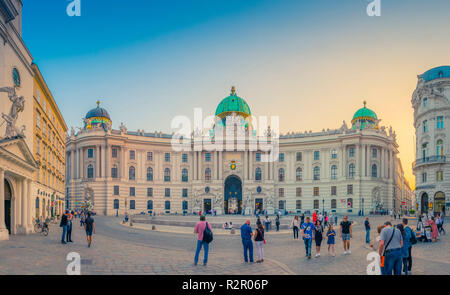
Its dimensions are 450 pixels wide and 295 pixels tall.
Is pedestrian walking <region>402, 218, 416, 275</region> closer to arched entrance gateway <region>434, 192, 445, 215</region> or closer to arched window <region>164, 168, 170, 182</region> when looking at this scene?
arched entrance gateway <region>434, 192, 445, 215</region>

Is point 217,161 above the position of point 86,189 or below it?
above

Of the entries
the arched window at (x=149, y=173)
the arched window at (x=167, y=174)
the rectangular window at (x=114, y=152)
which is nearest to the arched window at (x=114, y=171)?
the rectangular window at (x=114, y=152)

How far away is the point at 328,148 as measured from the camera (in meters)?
75.9

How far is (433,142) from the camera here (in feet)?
172

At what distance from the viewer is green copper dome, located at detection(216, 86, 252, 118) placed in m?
87.8

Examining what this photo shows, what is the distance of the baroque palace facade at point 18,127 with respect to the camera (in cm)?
2139

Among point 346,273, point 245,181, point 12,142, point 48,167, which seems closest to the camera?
point 346,273

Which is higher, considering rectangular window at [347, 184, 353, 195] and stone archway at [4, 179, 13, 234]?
stone archway at [4, 179, 13, 234]

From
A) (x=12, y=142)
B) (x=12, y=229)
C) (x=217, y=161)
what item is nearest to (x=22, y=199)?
(x=12, y=229)

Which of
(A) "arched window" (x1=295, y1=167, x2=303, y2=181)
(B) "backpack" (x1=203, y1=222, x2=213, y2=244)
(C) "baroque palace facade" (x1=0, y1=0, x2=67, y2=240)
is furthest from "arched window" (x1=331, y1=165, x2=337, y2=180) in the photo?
(B) "backpack" (x1=203, y1=222, x2=213, y2=244)

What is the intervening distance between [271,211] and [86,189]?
128 feet

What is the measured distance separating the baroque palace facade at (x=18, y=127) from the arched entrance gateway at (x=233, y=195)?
4947 cm

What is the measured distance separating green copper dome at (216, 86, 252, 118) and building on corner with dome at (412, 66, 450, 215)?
41618mm
